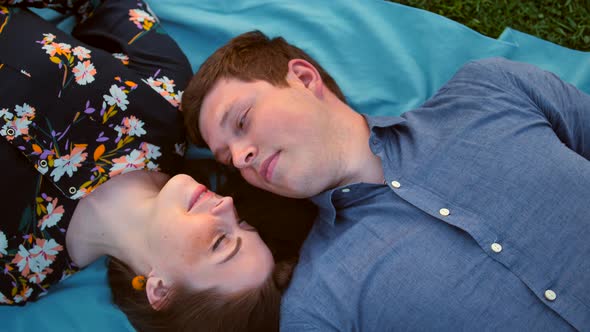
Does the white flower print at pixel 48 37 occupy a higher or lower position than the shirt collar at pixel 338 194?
higher

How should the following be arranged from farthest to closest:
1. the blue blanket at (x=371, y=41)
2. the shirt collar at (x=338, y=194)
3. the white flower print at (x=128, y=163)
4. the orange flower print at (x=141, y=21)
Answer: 1. the blue blanket at (x=371, y=41)
2. the orange flower print at (x=141, y=21)
3. the white flower print at (x=128, y=163)
4. the shirt collar at (x=338, y=194)

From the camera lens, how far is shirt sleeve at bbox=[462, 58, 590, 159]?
1.78 metres

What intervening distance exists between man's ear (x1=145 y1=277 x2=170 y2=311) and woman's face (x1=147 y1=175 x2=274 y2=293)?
28mm

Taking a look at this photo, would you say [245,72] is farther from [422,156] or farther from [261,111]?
[422,156]

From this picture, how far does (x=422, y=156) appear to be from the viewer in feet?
5.53

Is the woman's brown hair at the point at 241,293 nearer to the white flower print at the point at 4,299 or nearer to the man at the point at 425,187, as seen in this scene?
the man at the point at 425,187

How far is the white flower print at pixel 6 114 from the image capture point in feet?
5.64

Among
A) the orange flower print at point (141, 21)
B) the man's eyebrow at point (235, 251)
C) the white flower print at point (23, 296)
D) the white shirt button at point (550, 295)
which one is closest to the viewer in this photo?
the white shirt button at point (550, 295)

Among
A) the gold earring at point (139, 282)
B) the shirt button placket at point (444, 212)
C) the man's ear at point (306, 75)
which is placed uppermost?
the man's ear at point (306, 75)

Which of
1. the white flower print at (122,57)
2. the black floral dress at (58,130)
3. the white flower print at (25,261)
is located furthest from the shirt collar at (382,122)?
the white flower print at (25,261)

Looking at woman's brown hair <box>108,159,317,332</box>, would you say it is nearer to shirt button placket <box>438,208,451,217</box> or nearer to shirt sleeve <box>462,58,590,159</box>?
shirt button placket <box>438,208,451,217</box>

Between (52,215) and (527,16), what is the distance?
90.1 inches

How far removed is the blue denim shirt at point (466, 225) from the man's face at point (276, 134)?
126mm

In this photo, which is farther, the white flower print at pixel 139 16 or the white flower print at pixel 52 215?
the white flower print at pixel 139 16
